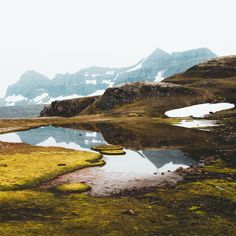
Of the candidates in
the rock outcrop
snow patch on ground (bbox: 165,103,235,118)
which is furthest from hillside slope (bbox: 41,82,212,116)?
snow patch on ground (bbox: 165,103,235,118)

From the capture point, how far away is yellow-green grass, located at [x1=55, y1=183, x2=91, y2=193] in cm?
3192

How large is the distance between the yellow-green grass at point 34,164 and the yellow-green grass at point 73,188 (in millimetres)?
3304

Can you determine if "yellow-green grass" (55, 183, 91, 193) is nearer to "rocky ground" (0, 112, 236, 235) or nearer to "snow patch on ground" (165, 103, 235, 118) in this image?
"rocky ground" (0, 112, 236, 235)

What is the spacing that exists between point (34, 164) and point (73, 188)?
13.7 metres

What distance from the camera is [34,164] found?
4450 cm

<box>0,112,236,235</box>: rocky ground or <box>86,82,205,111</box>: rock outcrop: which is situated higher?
<box>86,82,205,111</box>: rock outcrop

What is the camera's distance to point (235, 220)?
76.7ft

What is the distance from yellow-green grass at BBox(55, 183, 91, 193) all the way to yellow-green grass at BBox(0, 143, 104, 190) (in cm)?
330

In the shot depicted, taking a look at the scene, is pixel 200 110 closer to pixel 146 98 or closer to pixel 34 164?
pixel 146 98

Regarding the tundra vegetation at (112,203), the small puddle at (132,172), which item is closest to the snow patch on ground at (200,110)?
the small puddle at (132,172)

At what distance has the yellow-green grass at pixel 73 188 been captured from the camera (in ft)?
105

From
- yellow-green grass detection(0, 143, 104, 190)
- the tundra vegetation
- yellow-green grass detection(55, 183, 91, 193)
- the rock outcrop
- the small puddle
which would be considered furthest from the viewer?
the rock outcrop

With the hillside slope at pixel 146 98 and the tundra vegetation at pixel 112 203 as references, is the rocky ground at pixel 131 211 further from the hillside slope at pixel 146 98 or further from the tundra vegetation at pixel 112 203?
the hillside slope at pixel 146 98

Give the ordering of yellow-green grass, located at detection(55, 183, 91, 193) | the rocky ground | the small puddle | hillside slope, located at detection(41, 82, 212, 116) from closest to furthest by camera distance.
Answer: the rocky ground, yellow-green grass, located at detection(55, 183, 91, 193), the small puddle, hillside slope, located at detection(41, 82, 212, 116)
